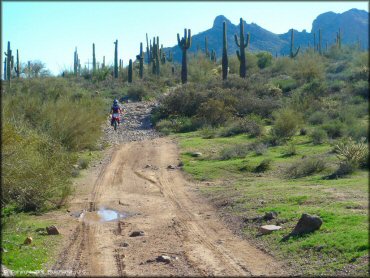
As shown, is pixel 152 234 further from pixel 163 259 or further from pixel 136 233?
pixel 163 259

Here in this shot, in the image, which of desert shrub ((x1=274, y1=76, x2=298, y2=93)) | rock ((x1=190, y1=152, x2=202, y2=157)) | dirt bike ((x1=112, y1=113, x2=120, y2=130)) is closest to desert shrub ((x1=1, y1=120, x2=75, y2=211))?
rock ((x1=190, y1=152, x2=202, y2=157))

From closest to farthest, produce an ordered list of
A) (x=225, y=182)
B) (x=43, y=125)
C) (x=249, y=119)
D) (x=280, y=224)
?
(x=280, y=224), (x=225, y=182), (x=43, y=125), (x=249, y=119)

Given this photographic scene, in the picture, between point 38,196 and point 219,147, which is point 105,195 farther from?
point 219,147

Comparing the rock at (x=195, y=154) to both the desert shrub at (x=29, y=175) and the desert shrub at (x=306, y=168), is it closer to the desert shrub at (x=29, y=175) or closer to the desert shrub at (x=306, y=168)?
the desert shrub at (x=306, y=168)

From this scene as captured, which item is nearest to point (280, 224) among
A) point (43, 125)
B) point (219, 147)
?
point (43, 125)

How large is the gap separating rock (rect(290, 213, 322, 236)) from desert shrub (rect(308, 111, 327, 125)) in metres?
18.9

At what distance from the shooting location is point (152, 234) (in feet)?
39.7

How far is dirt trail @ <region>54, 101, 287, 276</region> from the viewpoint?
9562 mm

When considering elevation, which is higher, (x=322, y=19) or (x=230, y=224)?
(x=322, y=19)

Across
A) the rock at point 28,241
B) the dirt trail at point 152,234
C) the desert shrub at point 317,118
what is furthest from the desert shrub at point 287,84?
the rock at point 28,241

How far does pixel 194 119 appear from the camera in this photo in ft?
110

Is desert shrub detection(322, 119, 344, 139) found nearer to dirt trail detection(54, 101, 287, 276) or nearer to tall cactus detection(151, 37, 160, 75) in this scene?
dirt trail detection(54, 101, 287, 276)

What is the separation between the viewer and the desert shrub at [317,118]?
97.0 ft

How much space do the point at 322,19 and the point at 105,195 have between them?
342 ft
